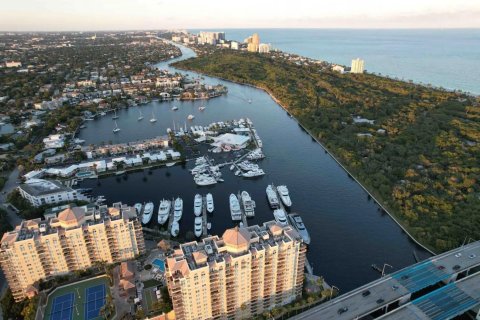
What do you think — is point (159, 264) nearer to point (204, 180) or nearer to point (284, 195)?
point (204, 180)

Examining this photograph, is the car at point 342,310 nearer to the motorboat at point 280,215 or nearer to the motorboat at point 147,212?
the motorboat at point 280,215

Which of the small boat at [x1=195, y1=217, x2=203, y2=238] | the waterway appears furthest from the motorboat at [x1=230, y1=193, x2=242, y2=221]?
the small boat at [x1=195, y1=217, x2=203, y2=238]

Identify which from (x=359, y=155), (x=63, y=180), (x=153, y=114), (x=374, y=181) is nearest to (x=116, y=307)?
(x=63, y=180)

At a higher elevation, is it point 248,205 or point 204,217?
point 248,205

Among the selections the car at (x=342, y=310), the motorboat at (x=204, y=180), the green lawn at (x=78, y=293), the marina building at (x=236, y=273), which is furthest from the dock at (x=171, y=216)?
the car at (x=342, y=310)

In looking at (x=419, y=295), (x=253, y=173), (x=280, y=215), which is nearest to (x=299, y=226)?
(x=280, y=215)
